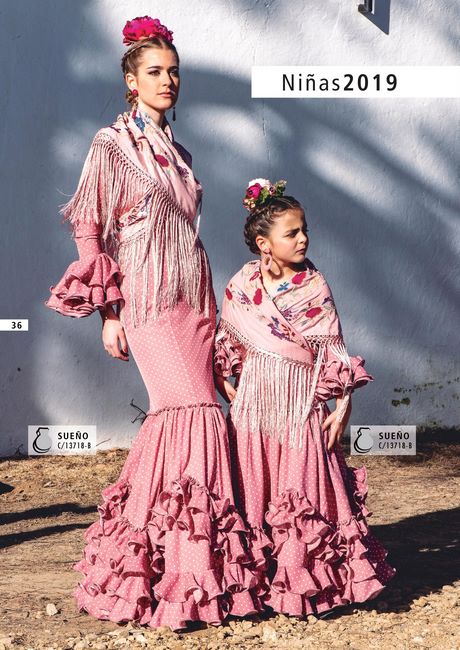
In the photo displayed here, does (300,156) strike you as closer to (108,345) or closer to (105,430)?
(105,430)

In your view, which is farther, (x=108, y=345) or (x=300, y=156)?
(x=300, y=156)

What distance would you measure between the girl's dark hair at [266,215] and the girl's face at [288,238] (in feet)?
0.05

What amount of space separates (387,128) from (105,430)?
2556 millimetres

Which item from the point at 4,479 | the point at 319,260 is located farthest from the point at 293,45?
the point at 4,479

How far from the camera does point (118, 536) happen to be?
4438mm

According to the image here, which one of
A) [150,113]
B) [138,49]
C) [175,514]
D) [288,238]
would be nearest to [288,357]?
[288,238]

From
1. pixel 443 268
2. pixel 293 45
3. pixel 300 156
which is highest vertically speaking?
pixel 293 45

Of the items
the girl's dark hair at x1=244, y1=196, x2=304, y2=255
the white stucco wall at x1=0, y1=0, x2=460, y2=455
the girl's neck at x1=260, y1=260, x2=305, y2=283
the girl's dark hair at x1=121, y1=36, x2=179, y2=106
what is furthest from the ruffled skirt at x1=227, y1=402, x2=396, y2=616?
the white stucco wall at x1=0, y1=0, x2=460, y2=455

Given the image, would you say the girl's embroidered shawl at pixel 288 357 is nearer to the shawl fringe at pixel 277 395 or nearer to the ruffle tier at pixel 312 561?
the shawl fringe at pixel 277 395

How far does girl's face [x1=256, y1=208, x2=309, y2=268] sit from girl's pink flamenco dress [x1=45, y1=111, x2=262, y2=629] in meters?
0.27

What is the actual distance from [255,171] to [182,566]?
3902 mm

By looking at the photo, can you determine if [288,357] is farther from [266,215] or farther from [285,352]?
[266,215]

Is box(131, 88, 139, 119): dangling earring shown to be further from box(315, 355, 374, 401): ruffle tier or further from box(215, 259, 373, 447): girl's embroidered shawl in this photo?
box(315, 355, 374, 401): ruffle tier

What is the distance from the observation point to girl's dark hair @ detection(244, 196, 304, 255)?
454cm
